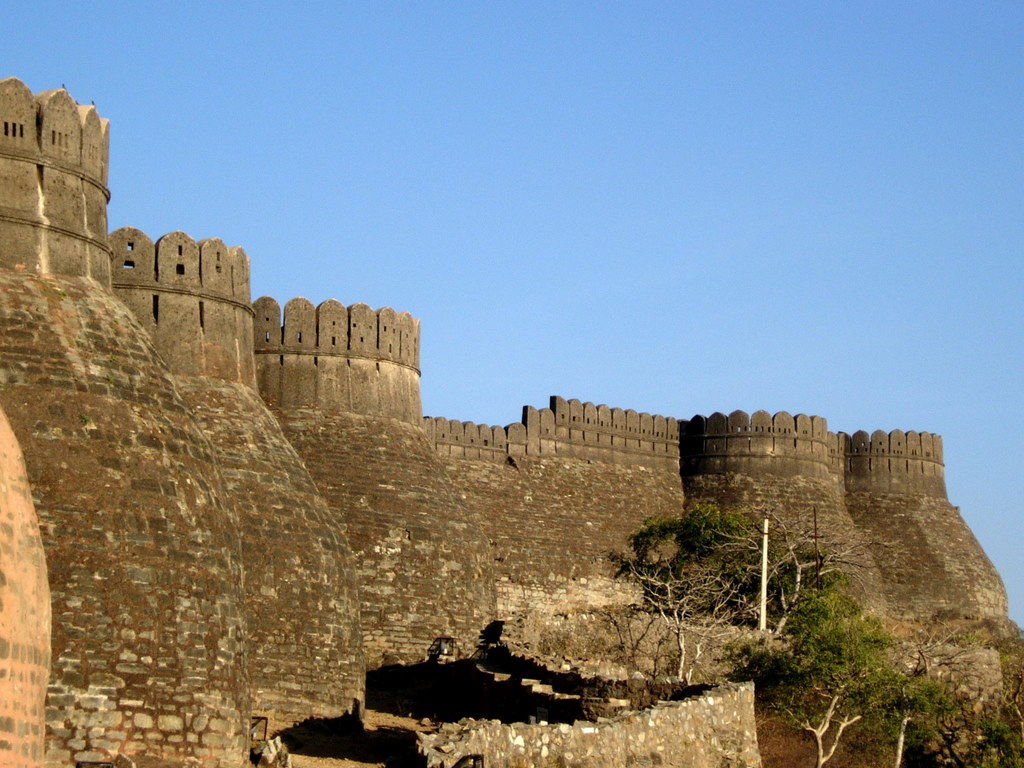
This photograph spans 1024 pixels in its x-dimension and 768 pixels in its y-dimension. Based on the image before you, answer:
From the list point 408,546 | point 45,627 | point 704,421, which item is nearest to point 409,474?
point 408,546

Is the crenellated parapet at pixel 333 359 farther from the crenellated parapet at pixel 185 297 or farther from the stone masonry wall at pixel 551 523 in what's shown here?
the stone masonry wall at pixel 551 523

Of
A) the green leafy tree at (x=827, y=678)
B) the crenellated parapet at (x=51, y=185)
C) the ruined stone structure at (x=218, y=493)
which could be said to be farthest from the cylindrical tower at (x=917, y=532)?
Result: the crenellated parapet at (x=51, y=185)

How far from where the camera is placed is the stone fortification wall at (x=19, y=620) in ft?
18.6

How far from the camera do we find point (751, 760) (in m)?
15.7

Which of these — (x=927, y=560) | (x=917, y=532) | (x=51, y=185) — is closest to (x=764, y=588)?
(x=927, y=560)

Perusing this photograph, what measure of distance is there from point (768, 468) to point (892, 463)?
157 inches

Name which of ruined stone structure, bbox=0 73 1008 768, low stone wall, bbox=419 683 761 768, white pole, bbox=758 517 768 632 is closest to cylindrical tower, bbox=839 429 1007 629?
ruined stone structure, bbox=0 73 1008 768

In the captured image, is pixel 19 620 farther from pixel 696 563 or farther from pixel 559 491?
pixel 559 491

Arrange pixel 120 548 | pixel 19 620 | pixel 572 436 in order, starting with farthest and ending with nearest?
pixel 572 436
pixel 120 548
pixel 19 620

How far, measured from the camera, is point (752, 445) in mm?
34312

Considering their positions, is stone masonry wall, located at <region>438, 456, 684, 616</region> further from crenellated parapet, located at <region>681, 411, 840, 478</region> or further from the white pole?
the white pole

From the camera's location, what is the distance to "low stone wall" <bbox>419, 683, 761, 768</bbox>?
39.4ft

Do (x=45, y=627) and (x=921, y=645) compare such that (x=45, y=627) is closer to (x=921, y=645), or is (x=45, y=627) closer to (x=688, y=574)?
(x=921, y=645)

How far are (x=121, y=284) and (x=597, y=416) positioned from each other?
14.8m
